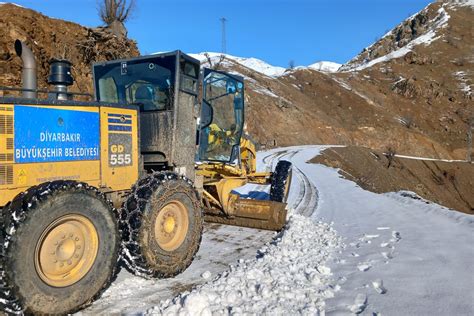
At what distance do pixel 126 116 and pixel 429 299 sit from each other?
3.75m

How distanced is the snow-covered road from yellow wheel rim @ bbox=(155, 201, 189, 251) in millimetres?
418

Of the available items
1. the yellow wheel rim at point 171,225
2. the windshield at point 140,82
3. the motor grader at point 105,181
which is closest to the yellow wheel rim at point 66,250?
the motor grader at point 105,181

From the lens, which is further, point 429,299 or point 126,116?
point 126,116

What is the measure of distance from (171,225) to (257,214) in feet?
7.60

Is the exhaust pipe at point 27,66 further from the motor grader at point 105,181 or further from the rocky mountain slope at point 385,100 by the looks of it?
the rocky mountain slope at point 385,100

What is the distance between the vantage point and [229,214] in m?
6.74

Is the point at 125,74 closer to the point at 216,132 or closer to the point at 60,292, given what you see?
the point at 216,132

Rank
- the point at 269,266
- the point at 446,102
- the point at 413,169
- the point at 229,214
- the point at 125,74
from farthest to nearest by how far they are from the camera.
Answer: the point at 446,102 < the point at 413,169 < the point at 229,214 < the point at 125,74 < the point at 269,266

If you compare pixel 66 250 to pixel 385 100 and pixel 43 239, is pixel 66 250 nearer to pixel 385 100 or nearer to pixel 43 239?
pixel 43 239

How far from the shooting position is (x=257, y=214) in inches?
267

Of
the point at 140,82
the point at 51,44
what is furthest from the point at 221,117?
the point at 51,44

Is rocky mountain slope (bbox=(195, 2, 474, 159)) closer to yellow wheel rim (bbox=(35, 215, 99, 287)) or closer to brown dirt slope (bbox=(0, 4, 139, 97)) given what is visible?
brown dirt slope (bbox=(0, 4, 139, 97))

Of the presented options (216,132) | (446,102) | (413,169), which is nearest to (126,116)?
(216,132)

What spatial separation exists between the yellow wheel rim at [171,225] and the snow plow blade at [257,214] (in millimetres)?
1881
